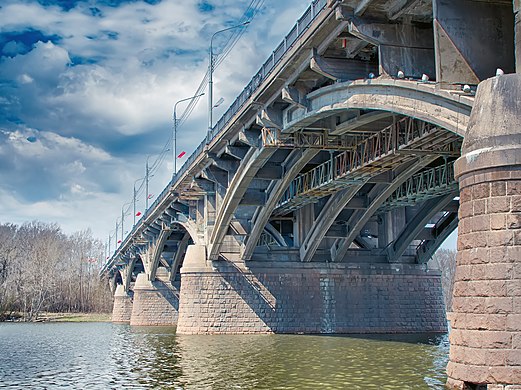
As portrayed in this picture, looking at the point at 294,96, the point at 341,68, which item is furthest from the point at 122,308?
the point at 341,68

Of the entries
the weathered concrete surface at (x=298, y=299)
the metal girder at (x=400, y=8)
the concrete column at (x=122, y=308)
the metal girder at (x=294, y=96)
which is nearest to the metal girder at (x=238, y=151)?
the weathered concrete surface at (x=298, y=299)

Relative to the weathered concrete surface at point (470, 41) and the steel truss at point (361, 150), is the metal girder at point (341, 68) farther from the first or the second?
the weathered concrete surface at point (470, 41)

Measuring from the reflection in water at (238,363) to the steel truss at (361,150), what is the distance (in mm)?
6659

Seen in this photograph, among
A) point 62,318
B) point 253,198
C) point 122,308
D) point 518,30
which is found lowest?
point 62,318

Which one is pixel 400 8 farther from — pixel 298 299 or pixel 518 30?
pixel 298 299

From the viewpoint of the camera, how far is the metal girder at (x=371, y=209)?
28.4 metres

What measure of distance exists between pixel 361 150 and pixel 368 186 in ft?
31.8

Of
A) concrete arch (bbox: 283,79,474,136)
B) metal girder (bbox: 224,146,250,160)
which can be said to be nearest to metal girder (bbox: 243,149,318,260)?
metal girder (bbox: 224,146,250,160)

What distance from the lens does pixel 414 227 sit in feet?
125

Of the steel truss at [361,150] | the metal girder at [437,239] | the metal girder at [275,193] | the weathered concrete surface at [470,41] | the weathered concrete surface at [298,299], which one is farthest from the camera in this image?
the metal girder at [437,239]

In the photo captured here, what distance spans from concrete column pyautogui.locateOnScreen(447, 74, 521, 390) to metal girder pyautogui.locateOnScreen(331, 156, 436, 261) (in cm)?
1272

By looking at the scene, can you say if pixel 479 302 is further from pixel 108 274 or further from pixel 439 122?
pixel 108 274

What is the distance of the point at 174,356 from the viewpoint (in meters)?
27.1

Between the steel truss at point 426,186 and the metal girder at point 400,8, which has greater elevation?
the metal girder at point 400,8
